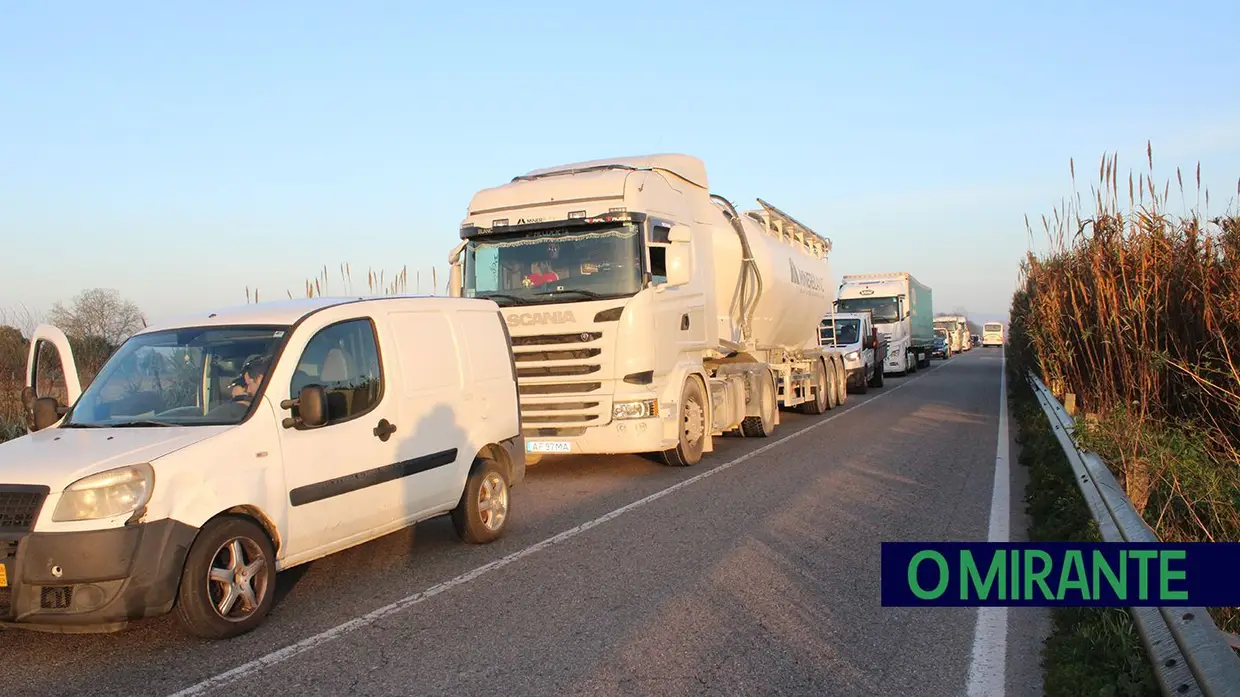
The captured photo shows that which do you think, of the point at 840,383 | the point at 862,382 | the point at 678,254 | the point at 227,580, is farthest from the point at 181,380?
the point at 862,382

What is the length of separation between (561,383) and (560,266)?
1388 mm

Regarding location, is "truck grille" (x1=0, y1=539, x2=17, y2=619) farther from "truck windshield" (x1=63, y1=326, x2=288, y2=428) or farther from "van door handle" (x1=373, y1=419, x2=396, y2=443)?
"van door handle" (x1=373, y1=419, x2=396, y2=443)

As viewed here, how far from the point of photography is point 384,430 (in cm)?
666

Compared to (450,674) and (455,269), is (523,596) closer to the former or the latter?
(450,674)

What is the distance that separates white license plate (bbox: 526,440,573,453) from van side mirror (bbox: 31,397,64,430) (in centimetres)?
550

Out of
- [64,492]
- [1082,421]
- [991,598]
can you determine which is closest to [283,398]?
[64,492]

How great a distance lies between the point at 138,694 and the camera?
455cm

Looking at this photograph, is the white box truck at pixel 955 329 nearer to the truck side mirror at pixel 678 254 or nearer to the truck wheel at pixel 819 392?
the truck wheel at pixel 819 392

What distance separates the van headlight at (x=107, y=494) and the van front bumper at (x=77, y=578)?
11cm

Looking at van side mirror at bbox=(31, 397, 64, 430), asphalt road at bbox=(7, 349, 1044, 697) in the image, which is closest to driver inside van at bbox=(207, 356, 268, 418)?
asphalt road at bbox=(7, 349, 1044, 697)

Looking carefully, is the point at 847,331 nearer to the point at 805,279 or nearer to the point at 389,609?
the point at 805,279

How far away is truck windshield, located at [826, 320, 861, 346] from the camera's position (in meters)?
25.7

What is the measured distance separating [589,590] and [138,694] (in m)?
2.73

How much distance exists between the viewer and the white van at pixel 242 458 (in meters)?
4.96
